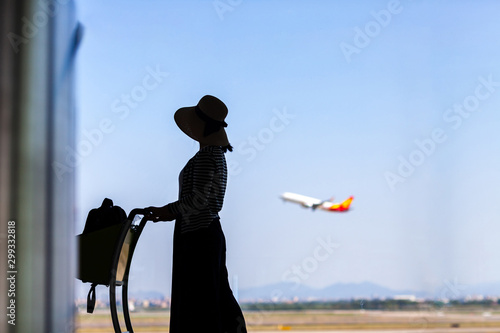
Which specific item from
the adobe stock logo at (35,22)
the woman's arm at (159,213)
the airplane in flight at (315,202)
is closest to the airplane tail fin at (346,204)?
the airplane in flight at (315,202)

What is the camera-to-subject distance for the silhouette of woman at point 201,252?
6.75ft

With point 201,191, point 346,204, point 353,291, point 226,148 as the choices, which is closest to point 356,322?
point 346,204

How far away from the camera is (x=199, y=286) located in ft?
6.77

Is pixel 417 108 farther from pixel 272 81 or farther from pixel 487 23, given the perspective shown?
pixel 272 81

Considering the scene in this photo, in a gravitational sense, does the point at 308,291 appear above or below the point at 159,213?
below

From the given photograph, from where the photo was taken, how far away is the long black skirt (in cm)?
205

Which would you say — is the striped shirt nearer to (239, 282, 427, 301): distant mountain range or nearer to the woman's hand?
the woman's hand

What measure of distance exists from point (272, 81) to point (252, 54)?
1.52ft

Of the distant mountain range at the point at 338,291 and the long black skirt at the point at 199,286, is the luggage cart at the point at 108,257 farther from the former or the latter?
the distant mountain range at the point at 338,291

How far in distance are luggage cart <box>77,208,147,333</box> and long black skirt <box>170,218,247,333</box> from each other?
0.16m

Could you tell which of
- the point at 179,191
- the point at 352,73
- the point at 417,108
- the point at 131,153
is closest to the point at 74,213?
the point at 131,153

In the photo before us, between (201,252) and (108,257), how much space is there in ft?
0.97

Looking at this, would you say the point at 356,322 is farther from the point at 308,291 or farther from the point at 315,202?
the point at 308,291

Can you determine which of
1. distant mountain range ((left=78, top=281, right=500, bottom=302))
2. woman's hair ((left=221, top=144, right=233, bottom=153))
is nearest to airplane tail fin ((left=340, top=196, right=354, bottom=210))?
distant mountain range ((left=78, top=281, right=500, bottom=302))
